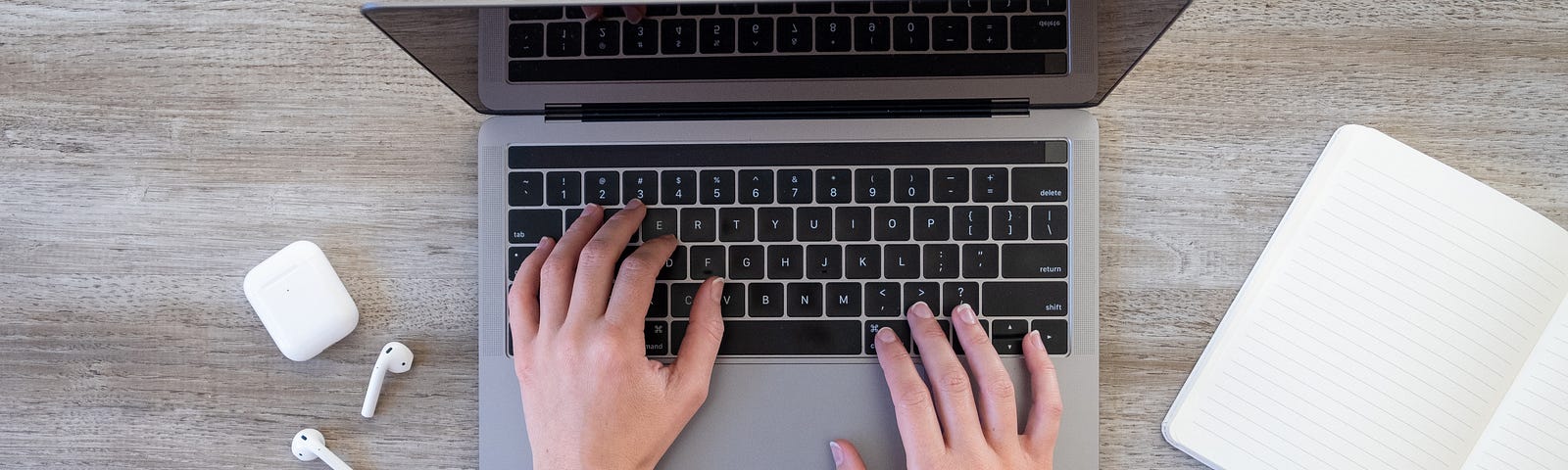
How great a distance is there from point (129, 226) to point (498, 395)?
1.29ft

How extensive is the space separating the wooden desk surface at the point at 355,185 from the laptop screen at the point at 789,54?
9 cm

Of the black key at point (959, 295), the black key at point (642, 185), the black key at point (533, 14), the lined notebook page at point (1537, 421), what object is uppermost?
the black key at point (533, 14)

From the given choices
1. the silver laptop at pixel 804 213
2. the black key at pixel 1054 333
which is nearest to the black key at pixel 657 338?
the silver laptop at pixel 804 213

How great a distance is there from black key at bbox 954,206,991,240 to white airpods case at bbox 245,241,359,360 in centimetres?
54

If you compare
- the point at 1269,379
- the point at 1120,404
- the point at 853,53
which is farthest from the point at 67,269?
the point at 1269,379

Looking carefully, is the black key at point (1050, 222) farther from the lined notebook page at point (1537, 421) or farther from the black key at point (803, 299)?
the lined notebook page at point (1537, 421)

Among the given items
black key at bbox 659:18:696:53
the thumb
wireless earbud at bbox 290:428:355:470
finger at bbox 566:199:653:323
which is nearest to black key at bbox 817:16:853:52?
black key at bbox 659:18:696:53

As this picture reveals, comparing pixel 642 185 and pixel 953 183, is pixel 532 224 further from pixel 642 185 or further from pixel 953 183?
pixel 953 183

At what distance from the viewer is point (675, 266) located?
28.5 inches

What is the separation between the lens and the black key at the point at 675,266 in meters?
0.72

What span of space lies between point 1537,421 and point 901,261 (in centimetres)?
57

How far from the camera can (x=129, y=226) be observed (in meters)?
0.79

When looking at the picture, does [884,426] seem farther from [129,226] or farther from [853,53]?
[129,226]

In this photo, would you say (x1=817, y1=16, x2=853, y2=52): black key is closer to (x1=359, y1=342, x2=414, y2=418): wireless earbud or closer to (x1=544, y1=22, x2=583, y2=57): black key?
(x1=544, y1=22, x2=583, y2=57): black key
